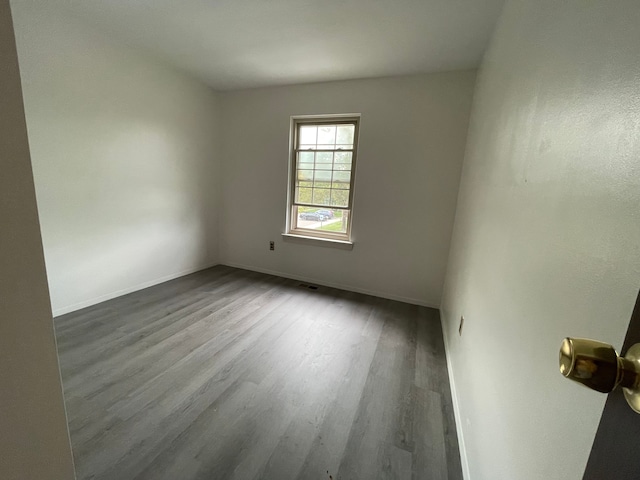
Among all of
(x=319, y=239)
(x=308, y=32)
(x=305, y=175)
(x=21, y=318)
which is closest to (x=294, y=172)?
(x=305, y=175)

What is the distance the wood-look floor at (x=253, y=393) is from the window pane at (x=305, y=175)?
166 cm

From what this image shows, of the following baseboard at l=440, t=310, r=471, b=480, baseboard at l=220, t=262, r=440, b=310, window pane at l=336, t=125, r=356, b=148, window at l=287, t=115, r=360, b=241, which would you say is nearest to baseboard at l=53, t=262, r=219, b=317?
baseboard at l=220, t=262, r=440, b=310

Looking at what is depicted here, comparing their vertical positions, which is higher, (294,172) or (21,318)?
(294,172)

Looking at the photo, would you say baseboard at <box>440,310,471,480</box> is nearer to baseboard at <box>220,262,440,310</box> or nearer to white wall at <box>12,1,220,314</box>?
baseboard at <box>220,262,440,310</box>

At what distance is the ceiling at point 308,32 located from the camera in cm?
186

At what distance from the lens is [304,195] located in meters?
3.50

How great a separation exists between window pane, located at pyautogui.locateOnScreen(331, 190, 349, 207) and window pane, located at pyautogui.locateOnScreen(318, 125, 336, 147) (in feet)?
1.94

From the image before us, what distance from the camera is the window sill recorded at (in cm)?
329

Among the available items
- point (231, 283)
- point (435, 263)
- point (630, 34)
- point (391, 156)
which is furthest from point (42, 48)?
point (435, 263)

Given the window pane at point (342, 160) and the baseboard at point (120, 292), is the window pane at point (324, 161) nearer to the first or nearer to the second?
the window pane at point (342, 160)

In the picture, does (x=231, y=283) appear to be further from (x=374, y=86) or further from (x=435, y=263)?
(x=374, y=86)

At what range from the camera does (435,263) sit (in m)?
2.92

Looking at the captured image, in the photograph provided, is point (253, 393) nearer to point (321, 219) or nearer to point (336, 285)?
point (336, 285)

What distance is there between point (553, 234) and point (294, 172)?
10.00ft
